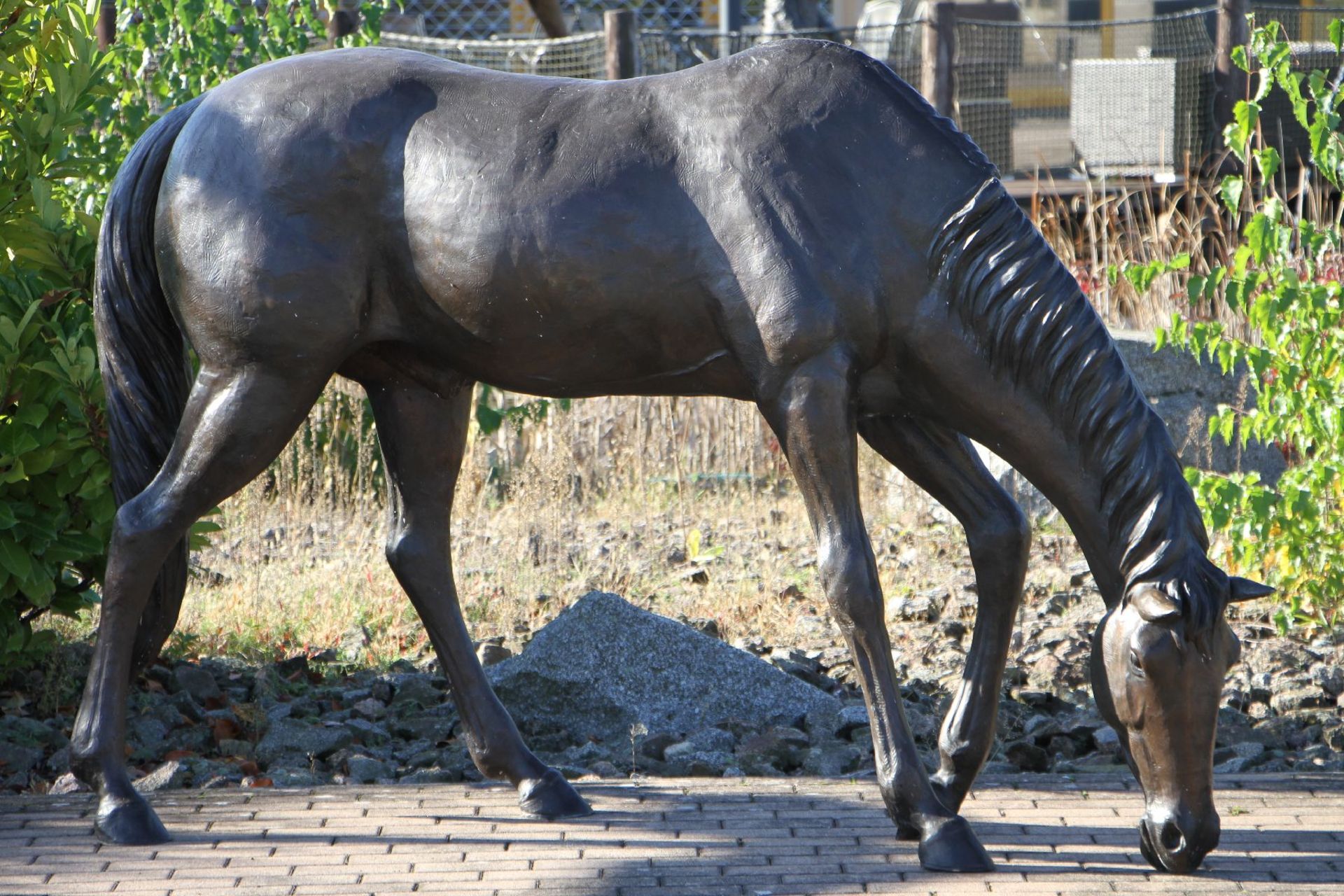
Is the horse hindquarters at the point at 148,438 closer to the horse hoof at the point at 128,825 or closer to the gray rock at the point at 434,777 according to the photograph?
the horse hoof at the point at 128,825

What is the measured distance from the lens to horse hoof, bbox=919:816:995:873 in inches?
133

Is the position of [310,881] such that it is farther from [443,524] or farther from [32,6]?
[32,6]

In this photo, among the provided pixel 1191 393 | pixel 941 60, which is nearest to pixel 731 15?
pixel 941 60

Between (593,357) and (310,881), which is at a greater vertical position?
(593,357)

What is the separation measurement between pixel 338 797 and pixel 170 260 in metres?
1.51

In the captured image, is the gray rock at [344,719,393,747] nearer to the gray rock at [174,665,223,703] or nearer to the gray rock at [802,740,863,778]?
the gray rock at [174,665,223,703]

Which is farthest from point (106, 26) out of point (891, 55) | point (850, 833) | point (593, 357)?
point (850, 833)

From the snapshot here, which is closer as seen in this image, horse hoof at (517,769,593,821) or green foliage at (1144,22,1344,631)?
horse hoof at (517,769,593,821)

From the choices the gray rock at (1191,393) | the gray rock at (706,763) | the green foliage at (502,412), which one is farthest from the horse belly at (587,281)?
the gray rock at (1191,393)

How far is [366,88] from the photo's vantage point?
3.75 meters

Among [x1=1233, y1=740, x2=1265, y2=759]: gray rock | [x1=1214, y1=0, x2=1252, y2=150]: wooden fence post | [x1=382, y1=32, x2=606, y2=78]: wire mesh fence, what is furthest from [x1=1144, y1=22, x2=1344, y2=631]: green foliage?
[x1=382, y1=32, x2=606, y2=78]: wire mesh fence

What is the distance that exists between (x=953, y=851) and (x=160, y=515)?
209 cm

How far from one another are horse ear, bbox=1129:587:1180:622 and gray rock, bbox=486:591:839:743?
74.8 inches

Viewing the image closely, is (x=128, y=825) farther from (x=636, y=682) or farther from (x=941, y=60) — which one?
(x=941, y=60)
